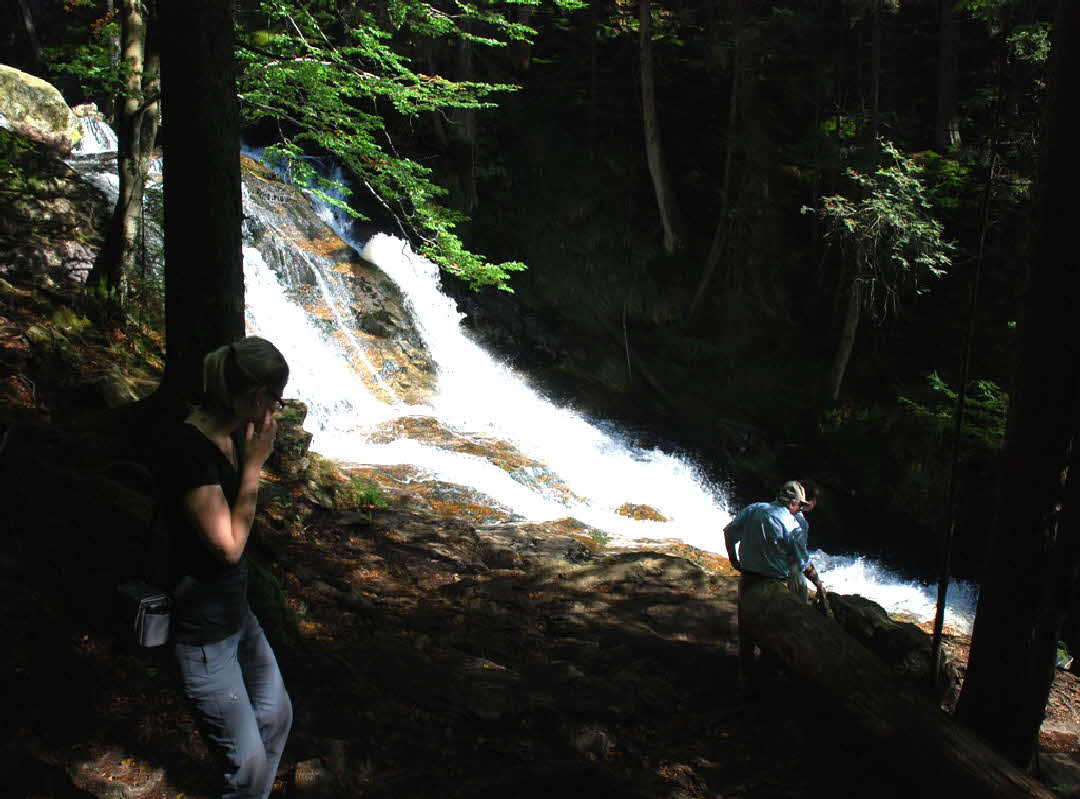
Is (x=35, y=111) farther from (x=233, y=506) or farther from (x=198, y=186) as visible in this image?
(x=233, y=506)

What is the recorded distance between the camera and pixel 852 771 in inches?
153

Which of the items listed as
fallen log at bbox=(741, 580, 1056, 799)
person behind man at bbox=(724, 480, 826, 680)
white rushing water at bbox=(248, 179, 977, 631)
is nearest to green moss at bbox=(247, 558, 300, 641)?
person behind man at bbox=(724, 480, 826, 680)

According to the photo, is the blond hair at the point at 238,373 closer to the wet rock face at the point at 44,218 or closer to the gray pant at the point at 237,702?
the gray pant at the point at 237,702

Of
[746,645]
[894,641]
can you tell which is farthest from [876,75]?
[746,645]

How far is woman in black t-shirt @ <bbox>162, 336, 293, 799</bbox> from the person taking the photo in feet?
6.42

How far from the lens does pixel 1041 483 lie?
3.68 m

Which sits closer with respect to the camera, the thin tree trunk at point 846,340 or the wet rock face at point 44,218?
the wet rock face at point 44,218

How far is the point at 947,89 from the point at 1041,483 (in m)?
15.6

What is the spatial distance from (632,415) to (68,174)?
11.5 m

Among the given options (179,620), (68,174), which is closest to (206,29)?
(179,620)

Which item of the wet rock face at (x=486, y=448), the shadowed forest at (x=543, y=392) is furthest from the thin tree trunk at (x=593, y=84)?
the wet rock face at (x=486, y=448)

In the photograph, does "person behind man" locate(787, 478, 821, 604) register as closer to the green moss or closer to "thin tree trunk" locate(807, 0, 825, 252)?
the green moss

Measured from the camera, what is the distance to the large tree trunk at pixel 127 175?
768 centimetres

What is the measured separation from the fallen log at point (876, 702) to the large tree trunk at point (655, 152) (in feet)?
47.3
